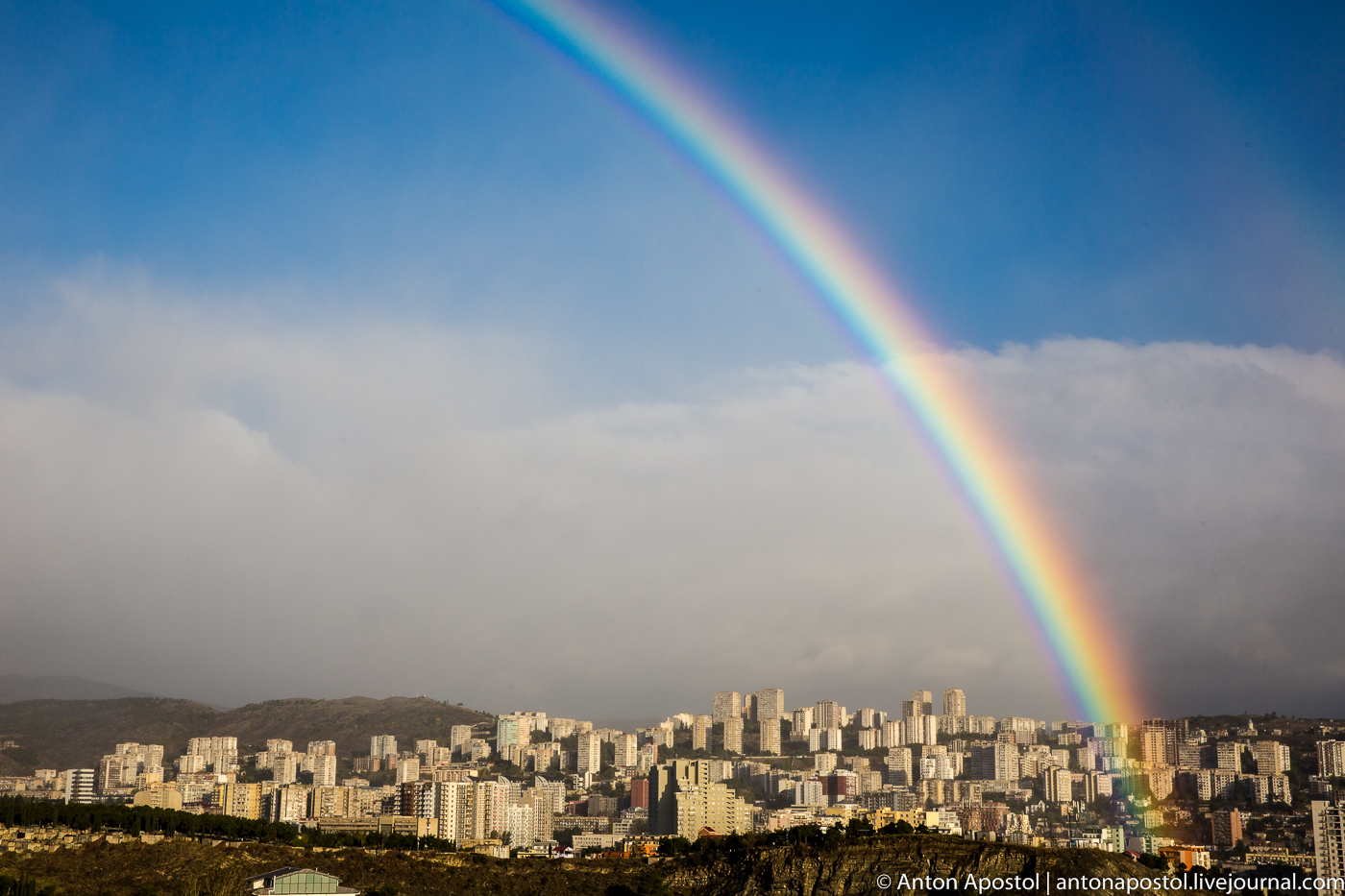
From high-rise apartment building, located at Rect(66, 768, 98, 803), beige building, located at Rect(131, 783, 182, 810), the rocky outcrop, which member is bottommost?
high-rise apartment building, located at Rect(66, 768, 98, 803)

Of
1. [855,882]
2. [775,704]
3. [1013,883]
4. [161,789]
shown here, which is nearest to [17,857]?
[855,882]

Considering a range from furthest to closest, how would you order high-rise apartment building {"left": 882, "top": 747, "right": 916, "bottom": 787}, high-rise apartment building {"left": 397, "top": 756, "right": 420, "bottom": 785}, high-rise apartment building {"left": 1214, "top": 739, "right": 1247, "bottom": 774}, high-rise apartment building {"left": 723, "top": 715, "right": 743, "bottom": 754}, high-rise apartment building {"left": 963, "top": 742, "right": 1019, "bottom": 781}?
high-rise apartment building {"left": 723, "top": 715, "right": 743, "bottom": 754}, high-rise apartment building {"left": 882, "top": 747, "right": 916, "bottom": 787}, high-rise apartment building {"left": 397, "top": 756, "right": 420, "bottom": 785}, high-rise apartment building {"left": 963, "top": 742, "right": 1019, "bottom": 781}, high-rise apartment building {"left": 1214, "top": 739, "right": 1247, "bottom": 774}

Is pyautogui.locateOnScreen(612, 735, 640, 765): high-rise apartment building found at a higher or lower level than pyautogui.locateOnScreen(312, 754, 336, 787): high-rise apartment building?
higher

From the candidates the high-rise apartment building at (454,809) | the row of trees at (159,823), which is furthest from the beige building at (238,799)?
the row of trees at (159,823)

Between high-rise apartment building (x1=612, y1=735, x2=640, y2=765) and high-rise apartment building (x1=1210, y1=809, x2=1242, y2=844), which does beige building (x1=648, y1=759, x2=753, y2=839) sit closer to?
high-rise apartment building (x1=1210, y1=809, x2=1242, y2=844)

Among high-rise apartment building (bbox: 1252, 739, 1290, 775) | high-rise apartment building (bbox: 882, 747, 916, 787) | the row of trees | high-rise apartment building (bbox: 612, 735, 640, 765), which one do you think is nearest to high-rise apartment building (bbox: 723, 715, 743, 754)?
high-rise apartment building (bbox: 612, 735, 640, 765)

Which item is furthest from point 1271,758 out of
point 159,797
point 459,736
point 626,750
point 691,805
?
point 459,736

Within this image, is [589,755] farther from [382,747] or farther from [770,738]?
[382,747]

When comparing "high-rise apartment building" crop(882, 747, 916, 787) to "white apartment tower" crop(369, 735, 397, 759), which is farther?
"white apartment tower" crop(369, 735, 397, 759)

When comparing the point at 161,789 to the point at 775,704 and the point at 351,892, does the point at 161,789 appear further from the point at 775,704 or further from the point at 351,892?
the point at 775,704
